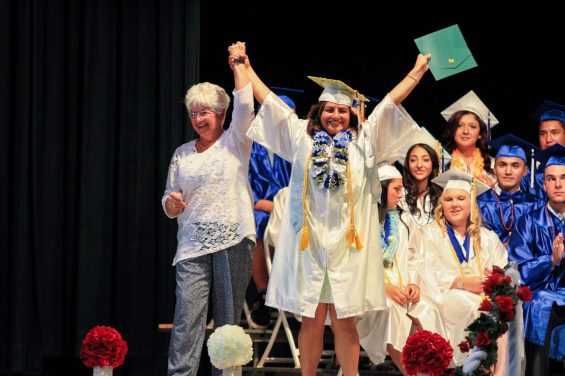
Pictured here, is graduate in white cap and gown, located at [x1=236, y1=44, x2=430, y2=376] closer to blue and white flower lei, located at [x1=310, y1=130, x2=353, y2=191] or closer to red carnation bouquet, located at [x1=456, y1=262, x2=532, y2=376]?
blue and white flower lei, located at [x1=310, y1=130, x2=353, y2=191]

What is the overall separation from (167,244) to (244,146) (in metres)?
1.63

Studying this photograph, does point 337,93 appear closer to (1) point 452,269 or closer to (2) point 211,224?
(2) point 211,224

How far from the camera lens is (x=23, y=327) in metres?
6.31

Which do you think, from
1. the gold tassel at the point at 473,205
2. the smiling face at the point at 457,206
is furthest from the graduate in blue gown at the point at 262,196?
the gold tassel at the point at 473,205

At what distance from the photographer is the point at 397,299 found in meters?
5.57

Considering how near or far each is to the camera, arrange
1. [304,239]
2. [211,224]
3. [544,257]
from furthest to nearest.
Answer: [544,257] < [211,224] < [304,239]

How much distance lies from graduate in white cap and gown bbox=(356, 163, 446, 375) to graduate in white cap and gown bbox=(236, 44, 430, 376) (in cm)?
71

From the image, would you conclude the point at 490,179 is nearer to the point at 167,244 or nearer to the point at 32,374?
Answer: the point at 167,244

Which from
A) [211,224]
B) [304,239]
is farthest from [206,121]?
[304,239]

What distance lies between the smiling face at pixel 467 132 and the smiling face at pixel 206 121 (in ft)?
6.53

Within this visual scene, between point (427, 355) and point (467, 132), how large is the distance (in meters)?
2.56

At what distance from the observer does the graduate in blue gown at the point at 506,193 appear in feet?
20.1

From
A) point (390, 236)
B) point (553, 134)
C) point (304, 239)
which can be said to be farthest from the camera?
point (553, 134)

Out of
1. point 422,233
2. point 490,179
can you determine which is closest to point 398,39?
point 490,179
